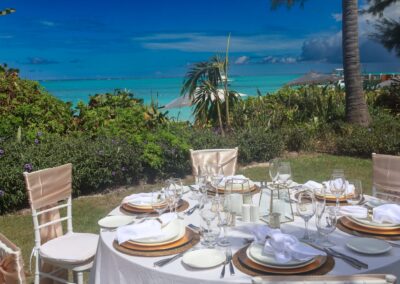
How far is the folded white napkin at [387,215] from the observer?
244cm

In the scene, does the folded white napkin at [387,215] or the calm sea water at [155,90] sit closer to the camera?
the folded white napkin at [387,215]

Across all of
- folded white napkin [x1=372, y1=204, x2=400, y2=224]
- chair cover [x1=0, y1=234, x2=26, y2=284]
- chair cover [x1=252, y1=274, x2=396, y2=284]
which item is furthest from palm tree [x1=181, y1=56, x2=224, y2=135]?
chair cover [x1=252, y1=274, x2=396, y2=284]

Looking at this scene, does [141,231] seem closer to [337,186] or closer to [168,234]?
[168,234]

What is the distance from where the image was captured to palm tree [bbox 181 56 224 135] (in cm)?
952

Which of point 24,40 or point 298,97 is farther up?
point 24,40

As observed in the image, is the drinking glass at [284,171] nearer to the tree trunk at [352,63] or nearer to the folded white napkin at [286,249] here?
the folded white napkin at [286,249]

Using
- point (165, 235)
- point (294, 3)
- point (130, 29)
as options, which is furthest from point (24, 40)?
point (165, 235)

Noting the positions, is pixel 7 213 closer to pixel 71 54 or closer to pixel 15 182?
pixel 15 182

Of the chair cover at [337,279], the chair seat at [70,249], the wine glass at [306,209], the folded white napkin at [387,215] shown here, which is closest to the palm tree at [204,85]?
the chair seat at [70,249]

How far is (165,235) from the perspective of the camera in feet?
7.50

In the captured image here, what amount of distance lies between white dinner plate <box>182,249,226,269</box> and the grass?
2880 millimetres

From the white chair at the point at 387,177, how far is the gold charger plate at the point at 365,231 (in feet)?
4.69

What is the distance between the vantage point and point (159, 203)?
2.77 metres

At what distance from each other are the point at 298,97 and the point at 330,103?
2.87ft
